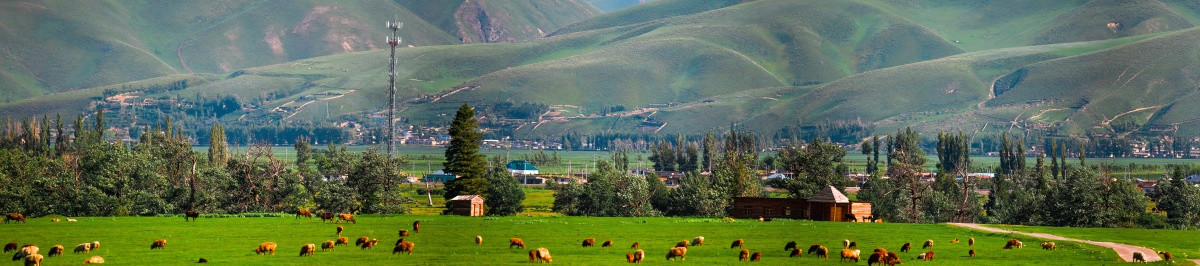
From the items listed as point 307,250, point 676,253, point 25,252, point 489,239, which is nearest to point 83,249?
point 25,252

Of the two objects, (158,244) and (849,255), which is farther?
(158,244)

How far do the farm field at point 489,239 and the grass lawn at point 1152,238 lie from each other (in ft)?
15.0

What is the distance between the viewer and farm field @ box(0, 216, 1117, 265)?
5916cm

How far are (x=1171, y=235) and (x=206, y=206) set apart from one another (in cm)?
7731

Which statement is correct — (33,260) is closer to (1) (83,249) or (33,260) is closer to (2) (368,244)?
(1) (83,249)

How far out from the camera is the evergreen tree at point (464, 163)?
12094 cm

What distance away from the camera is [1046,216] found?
400 ft

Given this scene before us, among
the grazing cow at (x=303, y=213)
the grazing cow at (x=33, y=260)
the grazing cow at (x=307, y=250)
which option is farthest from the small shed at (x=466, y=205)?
the grazing cow at (x=33, y=260)

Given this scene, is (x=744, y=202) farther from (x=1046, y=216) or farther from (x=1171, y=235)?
(x=1171, y=235)

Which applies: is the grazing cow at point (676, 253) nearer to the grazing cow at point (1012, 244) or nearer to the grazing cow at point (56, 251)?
the grazing cow at point (1012, 244)

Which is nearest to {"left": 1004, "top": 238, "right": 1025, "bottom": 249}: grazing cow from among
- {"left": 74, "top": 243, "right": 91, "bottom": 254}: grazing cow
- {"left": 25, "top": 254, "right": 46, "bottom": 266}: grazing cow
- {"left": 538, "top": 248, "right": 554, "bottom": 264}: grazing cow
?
{"left": 538, "top": 248, "right": 554, "bottom": 264}: grazing cow

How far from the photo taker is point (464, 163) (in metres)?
121

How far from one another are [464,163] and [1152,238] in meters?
60.9

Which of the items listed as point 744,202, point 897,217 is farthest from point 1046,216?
point 744,202
